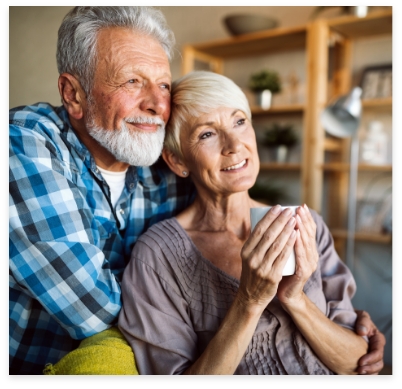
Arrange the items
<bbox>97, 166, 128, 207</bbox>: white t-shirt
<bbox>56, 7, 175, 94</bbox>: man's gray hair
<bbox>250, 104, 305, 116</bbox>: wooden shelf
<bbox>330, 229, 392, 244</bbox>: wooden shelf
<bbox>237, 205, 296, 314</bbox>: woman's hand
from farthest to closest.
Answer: <bbox>250, 104, 305, 116</bbox>: wooden shelf < <bbox>330, 229, 392, 244</bbox>: wooden shelf < <bbox>97, 166, 128, 207</bbox>: white t-shirt < <bbox>56, 7, 175, 94</bbox>: man's gray hair < <bbox>237, 205, 296, 314</bbox>: woman's hand

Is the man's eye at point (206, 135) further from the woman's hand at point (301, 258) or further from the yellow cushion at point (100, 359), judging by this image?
the yellow cushion at point (100, 359)

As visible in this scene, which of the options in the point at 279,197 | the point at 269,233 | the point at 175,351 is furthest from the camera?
the point at 279,197

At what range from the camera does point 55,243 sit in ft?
3.09

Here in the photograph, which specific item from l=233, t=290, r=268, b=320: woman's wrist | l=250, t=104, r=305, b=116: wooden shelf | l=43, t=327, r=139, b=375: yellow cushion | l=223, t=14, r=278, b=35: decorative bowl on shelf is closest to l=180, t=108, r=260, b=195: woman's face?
l=233, t=290, r=268, b=320: woman's wrist

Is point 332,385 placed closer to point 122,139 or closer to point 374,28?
point 122,139

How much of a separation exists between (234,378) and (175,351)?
15 cm

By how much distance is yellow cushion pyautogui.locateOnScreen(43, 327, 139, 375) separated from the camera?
0.92 m

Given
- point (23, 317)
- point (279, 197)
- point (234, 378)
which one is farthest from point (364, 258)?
point (23, 317)

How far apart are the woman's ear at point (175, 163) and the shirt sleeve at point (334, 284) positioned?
1.20 feet

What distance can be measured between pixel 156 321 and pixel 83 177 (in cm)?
39

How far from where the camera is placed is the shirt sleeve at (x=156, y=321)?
37.8 inches

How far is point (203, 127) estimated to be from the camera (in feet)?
3.54

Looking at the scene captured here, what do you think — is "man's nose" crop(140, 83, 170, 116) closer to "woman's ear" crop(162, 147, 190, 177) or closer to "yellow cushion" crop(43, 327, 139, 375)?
"woman's ear" crop(162, 147, 190, 177)

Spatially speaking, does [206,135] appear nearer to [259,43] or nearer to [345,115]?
[345,115]
